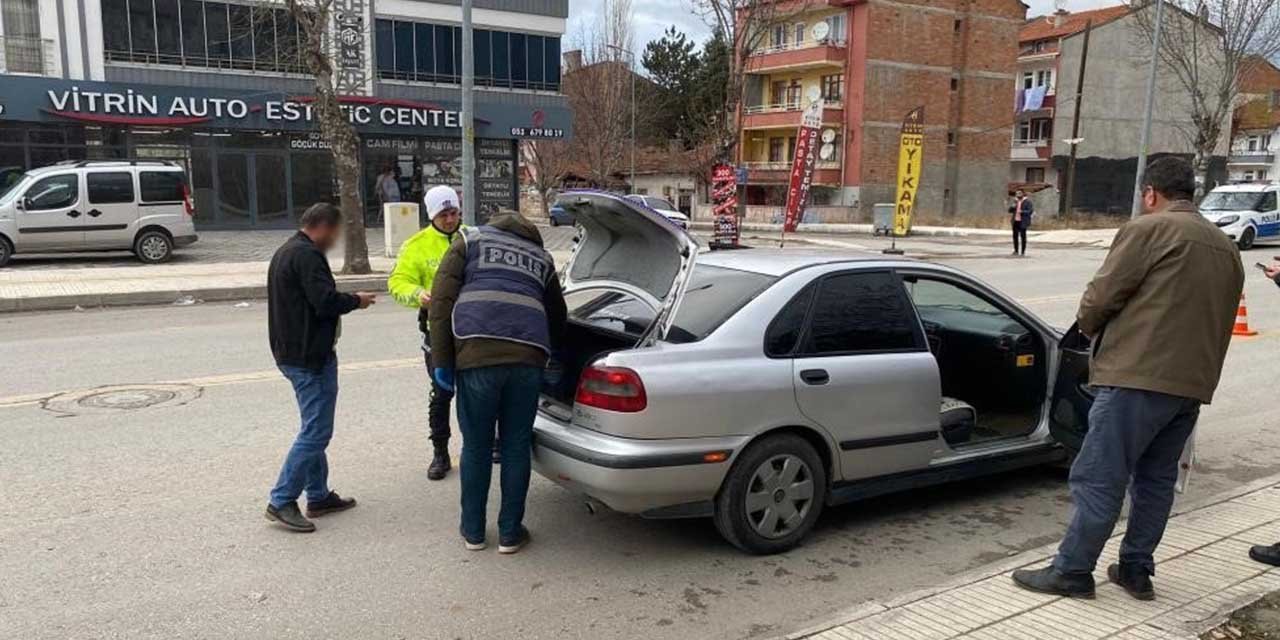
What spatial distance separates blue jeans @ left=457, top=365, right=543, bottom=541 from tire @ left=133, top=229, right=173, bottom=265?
53.5 feet

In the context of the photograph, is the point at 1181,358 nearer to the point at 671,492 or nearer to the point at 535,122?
the point at 671,492

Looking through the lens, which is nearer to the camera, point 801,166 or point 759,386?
point 759,386

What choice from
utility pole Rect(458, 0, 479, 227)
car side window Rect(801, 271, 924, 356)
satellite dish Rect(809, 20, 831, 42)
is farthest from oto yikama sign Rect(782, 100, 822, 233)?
satellite dish Rect(809, 20, 831, 42)

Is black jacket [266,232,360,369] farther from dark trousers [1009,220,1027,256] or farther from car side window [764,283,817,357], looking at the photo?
dark trousers [1009,220,1027,256]

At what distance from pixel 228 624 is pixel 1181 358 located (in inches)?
154

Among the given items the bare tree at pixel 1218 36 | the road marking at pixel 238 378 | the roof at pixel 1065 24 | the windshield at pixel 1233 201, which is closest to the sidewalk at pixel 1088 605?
the road marking at pixel 238 378

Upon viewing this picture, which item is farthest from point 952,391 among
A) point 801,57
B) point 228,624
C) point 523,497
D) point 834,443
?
point 801,57

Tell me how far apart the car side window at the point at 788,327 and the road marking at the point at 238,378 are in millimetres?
5030

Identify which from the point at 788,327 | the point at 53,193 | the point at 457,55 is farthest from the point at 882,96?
the point at 788,327

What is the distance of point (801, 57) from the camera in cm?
4953

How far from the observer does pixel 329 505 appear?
490cm

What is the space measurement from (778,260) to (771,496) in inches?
50.9

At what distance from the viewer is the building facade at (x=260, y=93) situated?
24141 millimetres

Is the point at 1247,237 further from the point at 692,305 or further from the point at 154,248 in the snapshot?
the point at 154,248
